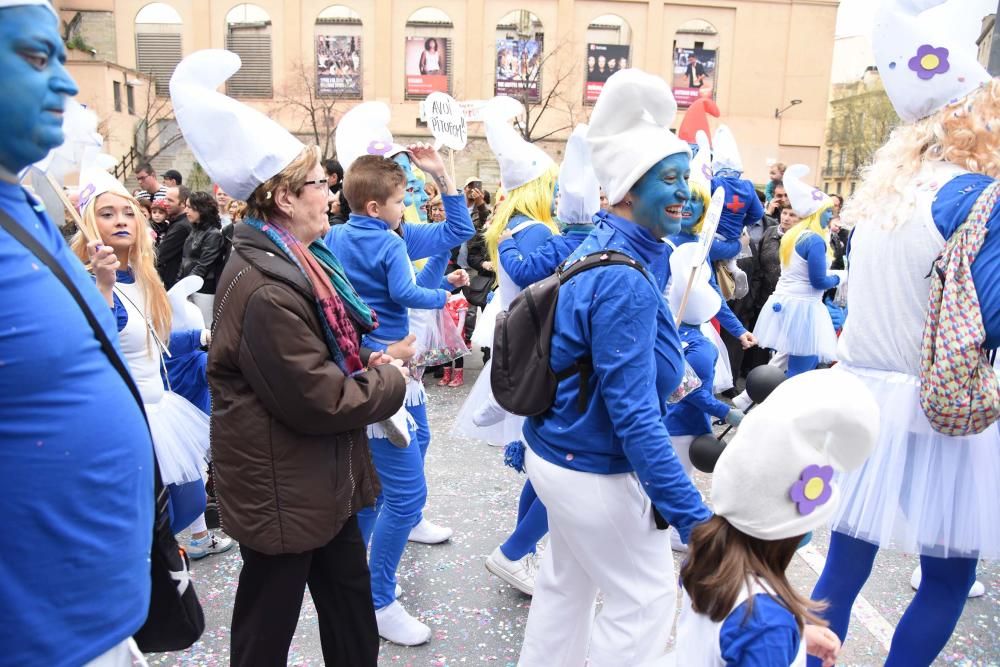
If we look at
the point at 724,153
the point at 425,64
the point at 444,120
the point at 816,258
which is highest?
the point at 425,64

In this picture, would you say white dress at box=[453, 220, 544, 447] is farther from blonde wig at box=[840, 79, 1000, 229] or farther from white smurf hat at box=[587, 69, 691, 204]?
blonde wig at box=[840, 79, 1000, 229]

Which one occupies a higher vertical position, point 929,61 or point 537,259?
point 929,61

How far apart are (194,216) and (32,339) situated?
5997 millimetres

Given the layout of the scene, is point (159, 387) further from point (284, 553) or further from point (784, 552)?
point (784, 552)

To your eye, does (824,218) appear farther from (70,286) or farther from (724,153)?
(70,286)

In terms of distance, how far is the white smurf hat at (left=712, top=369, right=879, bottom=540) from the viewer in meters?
1.59

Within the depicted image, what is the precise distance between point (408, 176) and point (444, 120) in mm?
916

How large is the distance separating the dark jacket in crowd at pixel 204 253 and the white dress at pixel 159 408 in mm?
3369

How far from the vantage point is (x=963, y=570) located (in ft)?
8.14

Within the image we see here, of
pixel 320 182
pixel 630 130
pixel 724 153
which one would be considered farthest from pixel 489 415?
pixel 724 153

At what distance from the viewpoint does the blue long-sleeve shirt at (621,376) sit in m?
2.04

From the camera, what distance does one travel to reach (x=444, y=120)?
5.47 m

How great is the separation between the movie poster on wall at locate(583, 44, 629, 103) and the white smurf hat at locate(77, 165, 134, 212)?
30637 mm

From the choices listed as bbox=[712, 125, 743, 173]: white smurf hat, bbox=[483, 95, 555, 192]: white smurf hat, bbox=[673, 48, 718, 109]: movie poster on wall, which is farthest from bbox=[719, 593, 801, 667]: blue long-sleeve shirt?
bbox=[673, 48, 718, 109]: movie poster on wall
